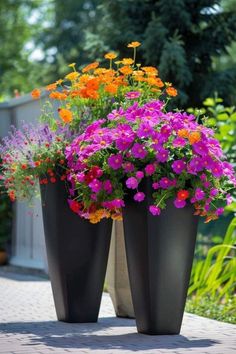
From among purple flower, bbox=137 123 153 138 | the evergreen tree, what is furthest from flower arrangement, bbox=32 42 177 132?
the evergreen tree

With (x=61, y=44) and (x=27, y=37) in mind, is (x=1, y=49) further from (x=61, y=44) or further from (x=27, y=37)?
(x=61, y=44)

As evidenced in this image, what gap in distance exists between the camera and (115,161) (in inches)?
222

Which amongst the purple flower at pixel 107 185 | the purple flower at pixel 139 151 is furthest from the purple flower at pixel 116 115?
the purple flower at pixel 107 185

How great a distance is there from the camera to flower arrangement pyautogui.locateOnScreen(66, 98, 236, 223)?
18.3 ft

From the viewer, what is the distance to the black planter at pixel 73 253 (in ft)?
20.8

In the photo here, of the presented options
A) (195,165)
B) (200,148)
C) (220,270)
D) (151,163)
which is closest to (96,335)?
(151,163)

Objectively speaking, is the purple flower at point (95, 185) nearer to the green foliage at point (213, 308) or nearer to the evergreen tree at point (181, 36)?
the green foliage at point (213, 308)

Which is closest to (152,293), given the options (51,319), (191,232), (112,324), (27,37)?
(191,232)

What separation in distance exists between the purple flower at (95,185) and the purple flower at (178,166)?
1.77 feet

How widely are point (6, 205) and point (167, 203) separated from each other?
712 centimetres

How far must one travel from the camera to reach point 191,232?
19.0ft

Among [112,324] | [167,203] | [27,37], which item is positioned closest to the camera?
[167,203]

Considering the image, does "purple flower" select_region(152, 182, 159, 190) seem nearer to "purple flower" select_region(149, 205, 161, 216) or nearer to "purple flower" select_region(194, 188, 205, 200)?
"purple flower" select_region(149, 205, 161, 216)

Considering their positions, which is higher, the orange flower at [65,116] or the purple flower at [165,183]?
the orange flower at [65,116]
